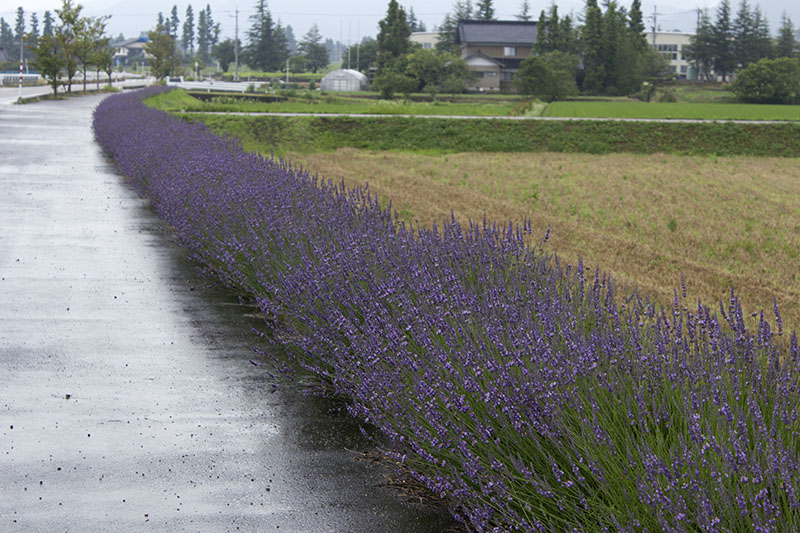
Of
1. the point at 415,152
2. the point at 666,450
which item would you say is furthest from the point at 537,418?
the point at 415,152

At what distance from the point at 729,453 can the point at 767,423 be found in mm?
789

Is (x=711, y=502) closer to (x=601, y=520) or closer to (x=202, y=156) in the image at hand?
(x=601, y=520)

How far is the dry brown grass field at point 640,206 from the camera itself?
10.7m

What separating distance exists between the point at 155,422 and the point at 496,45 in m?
98.9

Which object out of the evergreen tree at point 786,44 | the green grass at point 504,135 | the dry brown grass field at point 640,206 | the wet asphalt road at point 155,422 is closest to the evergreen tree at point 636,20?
the evergreen tree at point 786,44

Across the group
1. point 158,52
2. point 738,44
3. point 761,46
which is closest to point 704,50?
point 738,44

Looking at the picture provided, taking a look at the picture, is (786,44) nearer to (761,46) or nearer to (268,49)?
(761,46)

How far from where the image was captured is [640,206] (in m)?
17.2

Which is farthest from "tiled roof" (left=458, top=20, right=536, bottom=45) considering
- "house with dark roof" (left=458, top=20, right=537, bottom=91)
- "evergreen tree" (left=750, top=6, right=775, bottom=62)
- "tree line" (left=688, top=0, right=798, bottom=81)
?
"evergreen tree" (left=750, top=6, right=775, bottom=62)

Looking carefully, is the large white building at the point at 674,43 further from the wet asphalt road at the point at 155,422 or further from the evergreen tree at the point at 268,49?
the wet asphalt road at the point at 155,422

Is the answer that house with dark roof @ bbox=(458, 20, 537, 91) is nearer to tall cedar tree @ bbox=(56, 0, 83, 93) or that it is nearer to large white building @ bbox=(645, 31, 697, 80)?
tall cedar tree @ bbox=(56, 0, 83, 93)

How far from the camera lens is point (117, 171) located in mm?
20234

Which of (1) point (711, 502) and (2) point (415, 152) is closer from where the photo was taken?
(1) point (711, 502)

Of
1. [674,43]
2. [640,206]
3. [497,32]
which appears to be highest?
[674,43]
